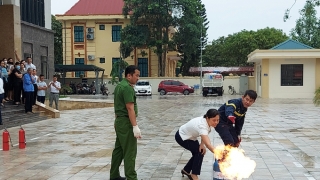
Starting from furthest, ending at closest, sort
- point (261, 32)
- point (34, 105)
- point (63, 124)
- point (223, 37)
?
point (223, 37) → point (261, 32) → point (34, 105) → point (63, 124)

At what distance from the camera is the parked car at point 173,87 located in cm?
4250

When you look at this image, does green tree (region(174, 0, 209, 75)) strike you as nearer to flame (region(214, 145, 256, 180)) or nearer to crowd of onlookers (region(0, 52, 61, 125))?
crowd of onlookers (region(0, 52, 61, 125))

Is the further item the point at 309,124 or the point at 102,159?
the point at 309,124

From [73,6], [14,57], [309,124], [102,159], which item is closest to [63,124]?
[14,57]

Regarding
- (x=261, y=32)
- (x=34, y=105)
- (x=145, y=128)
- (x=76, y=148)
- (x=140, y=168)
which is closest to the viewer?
(x=140, y=168)

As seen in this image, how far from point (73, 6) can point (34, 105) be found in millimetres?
33791

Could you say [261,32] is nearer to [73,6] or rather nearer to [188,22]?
[188,22]

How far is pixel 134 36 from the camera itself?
43375 mm

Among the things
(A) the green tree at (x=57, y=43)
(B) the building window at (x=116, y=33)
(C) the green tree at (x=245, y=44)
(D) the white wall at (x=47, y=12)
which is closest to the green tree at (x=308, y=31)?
(C) the green tree at (x=245, y=44)

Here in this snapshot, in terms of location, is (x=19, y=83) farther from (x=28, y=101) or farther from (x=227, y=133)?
(x=227, y=133)

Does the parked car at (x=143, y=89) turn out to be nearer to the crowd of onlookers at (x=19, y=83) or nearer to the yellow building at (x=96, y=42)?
the yellow building at (x=96, y=42)

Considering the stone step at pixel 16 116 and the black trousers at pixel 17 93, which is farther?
the black trousers at pixel 17 93

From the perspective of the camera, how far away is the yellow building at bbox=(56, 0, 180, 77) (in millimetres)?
47562

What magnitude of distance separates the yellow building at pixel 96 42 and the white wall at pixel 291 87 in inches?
589
